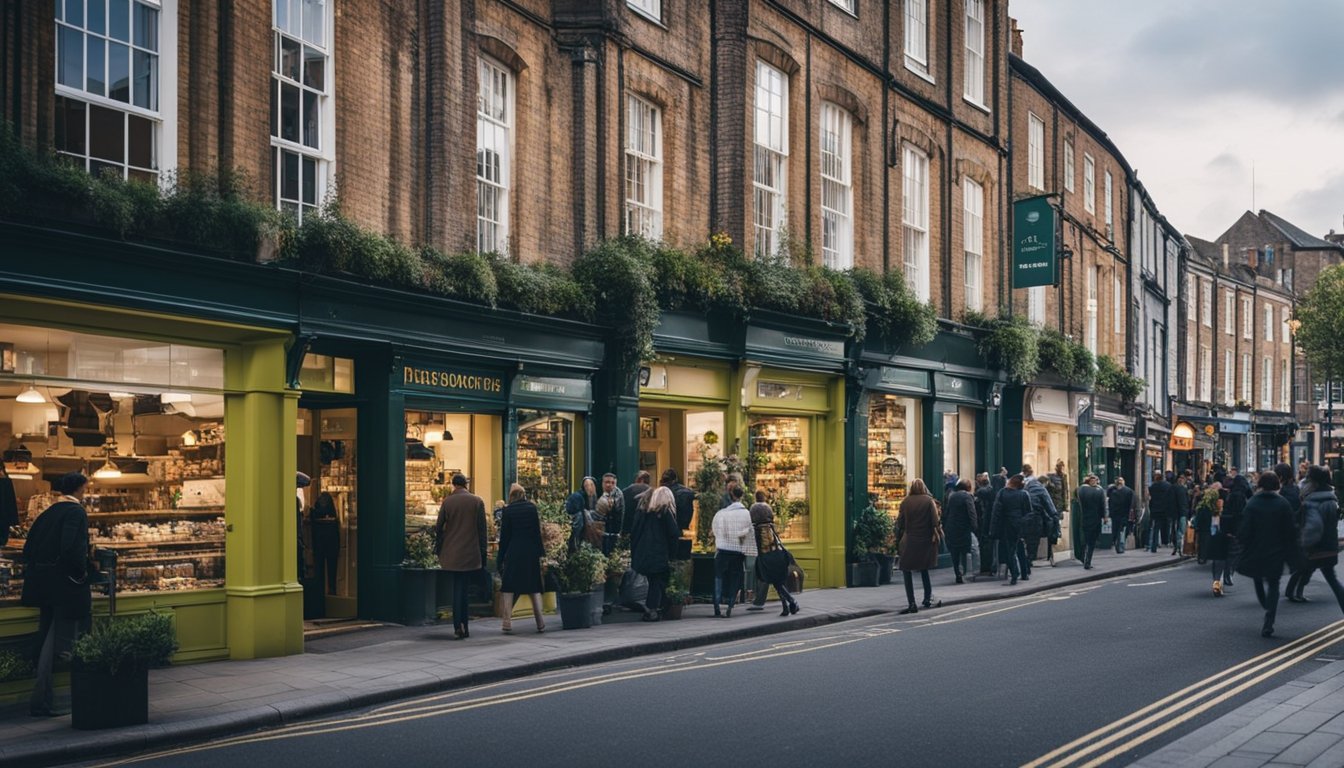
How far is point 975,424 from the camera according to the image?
92.4ft

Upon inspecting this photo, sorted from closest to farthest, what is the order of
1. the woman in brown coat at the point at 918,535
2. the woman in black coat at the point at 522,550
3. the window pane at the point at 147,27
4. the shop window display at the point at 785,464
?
the window pane at the point at 147,27 < the woman in black coat at the point at 522,550 < the woman in brown coat at the point at 918,535 < the shop window display at the point at 785,464

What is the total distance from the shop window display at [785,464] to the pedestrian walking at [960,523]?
238 centimetres

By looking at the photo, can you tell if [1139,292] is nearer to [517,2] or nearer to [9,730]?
[517,2]

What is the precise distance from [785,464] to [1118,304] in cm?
1945

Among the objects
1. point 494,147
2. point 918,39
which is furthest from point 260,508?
point 918,39

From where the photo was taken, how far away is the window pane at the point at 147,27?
12.3m

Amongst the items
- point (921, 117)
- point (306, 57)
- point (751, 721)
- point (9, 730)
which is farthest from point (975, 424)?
point (9, 730)

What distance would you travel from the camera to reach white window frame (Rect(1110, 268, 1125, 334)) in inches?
1463

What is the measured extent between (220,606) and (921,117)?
1761 cm

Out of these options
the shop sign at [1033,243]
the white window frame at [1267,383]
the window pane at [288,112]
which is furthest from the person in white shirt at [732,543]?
the white window frame at [1267,383]

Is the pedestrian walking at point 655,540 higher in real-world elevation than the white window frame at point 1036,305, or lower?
lower

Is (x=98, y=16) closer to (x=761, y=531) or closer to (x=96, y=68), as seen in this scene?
(x=96, y=68)

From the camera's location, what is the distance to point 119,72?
12.1 m

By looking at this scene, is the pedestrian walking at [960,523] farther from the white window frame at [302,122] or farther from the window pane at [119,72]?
the window pane at [119,72]
